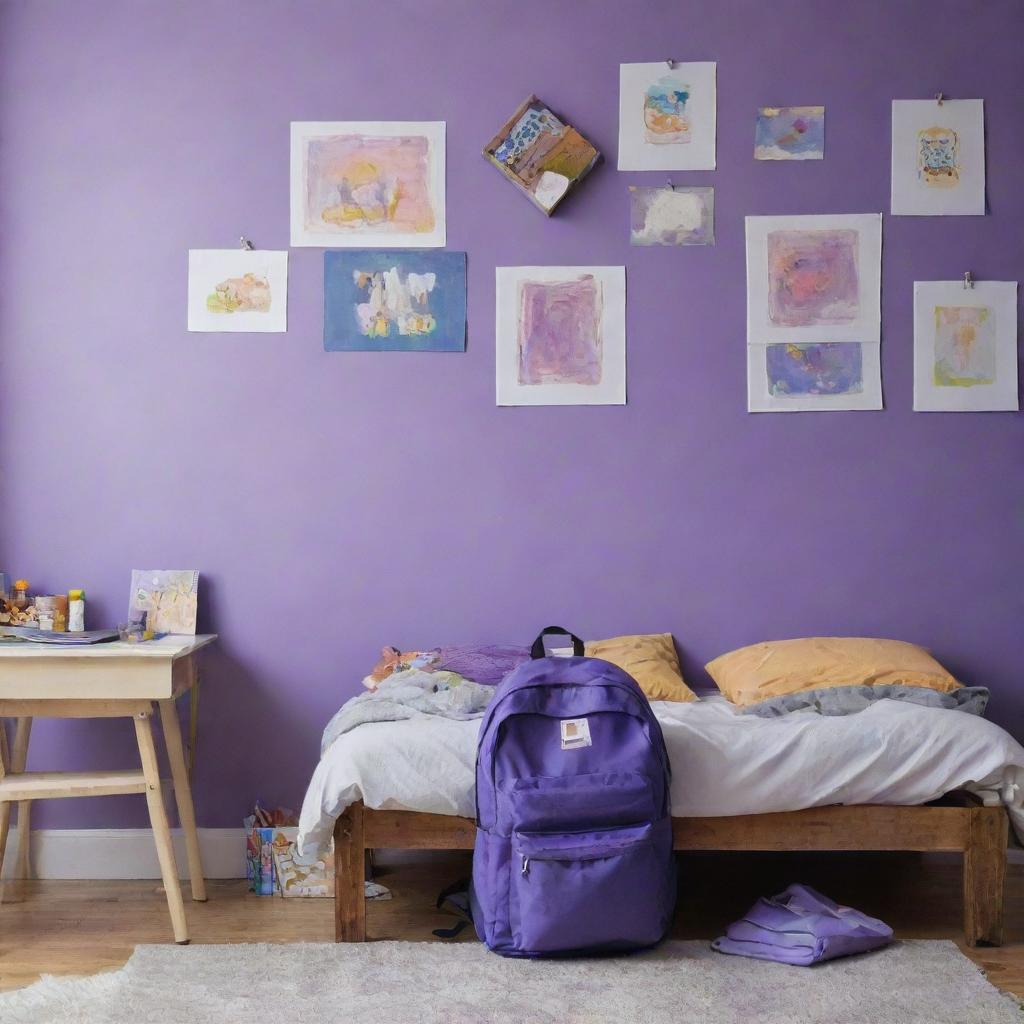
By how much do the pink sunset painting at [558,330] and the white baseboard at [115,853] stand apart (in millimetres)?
1526

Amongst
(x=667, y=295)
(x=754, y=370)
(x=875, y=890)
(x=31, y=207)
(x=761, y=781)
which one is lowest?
(x=875, y=890)

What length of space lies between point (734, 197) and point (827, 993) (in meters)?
2.03

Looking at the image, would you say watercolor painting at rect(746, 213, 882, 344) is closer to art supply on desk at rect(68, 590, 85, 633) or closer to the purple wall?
the purple wall

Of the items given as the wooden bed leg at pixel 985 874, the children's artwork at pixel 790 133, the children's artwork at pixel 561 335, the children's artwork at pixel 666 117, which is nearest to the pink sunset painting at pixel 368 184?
the children's artwork at pixel 561 335

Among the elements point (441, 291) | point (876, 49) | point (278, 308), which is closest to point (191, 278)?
point (278, 308)

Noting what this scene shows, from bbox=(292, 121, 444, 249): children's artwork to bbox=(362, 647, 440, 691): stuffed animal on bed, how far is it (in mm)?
1126

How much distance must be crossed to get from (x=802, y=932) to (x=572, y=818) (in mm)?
563

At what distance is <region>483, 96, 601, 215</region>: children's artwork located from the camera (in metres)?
2.96

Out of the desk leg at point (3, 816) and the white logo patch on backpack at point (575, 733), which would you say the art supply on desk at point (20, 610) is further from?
the white logo patch on backpack at point (575, 733)

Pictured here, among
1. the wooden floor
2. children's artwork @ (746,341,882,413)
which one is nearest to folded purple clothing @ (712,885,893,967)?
the wooden floor

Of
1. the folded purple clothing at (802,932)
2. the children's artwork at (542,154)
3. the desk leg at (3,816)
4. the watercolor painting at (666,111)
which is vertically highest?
the watercolor painting at (666,111)

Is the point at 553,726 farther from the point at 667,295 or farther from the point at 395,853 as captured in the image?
the point at 667,295

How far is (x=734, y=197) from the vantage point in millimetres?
3014

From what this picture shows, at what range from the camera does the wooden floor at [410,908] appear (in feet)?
7.80
